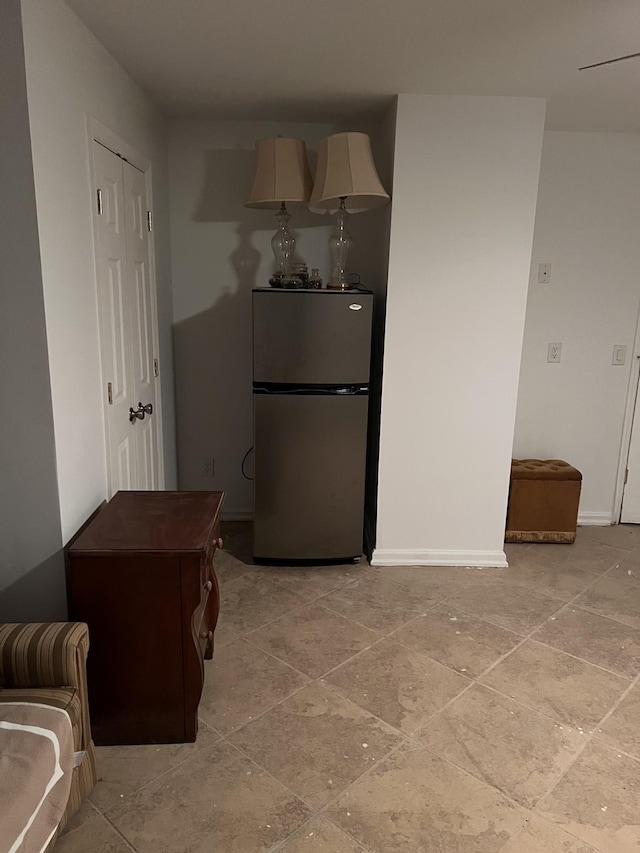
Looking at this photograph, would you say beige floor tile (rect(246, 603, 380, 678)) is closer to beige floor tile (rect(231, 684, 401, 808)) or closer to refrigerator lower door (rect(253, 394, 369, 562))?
beige floor tile (rect(231, 684, 401, 808))

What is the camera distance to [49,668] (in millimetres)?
1650

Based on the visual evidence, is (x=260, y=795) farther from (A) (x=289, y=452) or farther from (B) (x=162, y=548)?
(A) (x=289, y=452)

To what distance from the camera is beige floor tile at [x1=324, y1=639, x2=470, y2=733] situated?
7.15 feet

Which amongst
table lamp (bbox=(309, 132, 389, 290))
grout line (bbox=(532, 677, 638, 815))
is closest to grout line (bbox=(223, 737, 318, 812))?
grout line (bbox=(532, 677, 638, 815))

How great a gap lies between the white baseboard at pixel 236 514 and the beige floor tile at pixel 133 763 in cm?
186

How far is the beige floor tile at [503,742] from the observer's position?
189 cm

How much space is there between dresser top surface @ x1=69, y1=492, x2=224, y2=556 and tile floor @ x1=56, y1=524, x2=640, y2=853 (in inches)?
26.1

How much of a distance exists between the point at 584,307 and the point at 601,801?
268 cm

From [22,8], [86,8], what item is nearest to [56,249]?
[22,8]

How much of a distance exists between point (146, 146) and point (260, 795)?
2.74m

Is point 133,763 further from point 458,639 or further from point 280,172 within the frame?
point 280,172

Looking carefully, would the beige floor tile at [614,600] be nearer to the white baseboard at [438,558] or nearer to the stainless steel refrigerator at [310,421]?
the white baseboard at [438,558]

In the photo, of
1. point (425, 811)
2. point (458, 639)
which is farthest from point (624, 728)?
point (425, 811)

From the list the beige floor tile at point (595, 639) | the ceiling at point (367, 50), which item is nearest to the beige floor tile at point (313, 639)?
the beige floor tile at point (595, 639)
